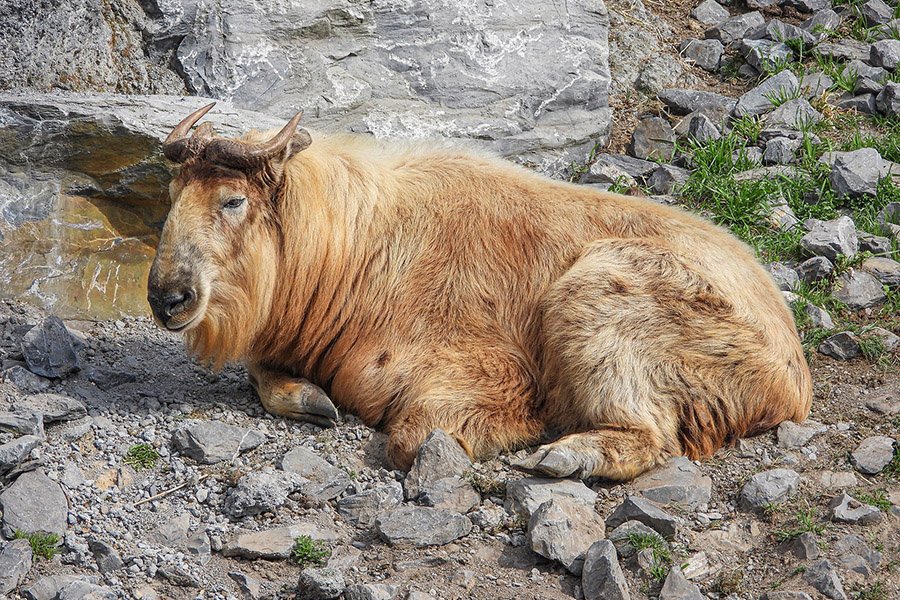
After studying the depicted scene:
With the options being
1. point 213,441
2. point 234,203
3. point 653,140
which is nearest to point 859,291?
point 653,140

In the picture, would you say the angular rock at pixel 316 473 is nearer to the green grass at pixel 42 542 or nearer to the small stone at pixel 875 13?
the green grass at pixel 42 542

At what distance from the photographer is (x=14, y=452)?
5.10 m

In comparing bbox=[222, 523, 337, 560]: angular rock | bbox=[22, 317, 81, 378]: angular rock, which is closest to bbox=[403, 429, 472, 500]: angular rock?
bbox=[222, 523, 337, 560]: angular rock

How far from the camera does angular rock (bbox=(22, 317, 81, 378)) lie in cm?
617

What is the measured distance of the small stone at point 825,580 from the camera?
177 inches

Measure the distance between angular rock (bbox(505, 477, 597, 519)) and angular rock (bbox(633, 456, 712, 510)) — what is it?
0.99 feet

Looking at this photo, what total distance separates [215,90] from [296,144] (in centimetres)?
248

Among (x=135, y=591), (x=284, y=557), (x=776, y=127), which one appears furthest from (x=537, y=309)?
(x=776, y=127)

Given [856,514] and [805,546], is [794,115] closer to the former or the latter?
[856,514]

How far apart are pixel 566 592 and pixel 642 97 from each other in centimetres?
657

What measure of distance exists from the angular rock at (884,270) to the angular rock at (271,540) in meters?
4.79

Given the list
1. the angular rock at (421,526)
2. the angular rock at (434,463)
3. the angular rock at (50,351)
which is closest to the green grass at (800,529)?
the angular rock at (421,526)

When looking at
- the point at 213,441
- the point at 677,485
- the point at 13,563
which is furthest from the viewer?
the point at 213,441

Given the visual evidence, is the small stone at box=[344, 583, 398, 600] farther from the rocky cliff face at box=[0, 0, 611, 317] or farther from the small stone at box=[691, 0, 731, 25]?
the small stone at box=[691, 0, 731, 25]
